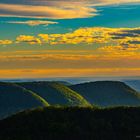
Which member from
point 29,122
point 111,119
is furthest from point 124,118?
point 29,122

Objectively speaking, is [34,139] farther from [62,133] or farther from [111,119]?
[111,119]

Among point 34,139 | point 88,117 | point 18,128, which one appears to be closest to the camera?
point 34,139

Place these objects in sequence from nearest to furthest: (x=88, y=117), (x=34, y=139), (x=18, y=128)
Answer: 1. (x=34, y=139)
2. (x=18, y=128)
3. (x=88, y=117)

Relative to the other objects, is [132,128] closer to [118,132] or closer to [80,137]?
[118,132]

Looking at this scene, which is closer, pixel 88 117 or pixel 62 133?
pixel 62 133

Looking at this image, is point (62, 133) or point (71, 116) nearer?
point (62, 133)

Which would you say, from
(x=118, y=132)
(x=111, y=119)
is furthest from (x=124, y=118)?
(x=118, y=132)
